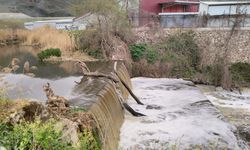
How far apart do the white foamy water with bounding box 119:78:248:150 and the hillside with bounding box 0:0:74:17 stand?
44.1 metres

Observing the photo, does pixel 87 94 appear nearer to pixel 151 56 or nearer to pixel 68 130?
pixel 68 130

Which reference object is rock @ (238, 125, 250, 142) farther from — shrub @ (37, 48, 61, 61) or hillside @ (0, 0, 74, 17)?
hillside @ (0, 0, 74, 17)

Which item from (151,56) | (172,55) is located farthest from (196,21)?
(151,56)

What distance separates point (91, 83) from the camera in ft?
39.4

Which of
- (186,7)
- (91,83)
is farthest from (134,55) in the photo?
(186,7)

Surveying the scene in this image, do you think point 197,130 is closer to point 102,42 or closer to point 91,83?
point 91,83

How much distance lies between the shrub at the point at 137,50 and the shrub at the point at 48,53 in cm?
428

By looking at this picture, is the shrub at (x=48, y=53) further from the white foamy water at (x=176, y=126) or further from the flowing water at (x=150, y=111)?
the white foamy water at (x=176, y=126)

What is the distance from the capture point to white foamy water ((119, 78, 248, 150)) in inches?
381

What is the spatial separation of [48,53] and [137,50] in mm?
5175

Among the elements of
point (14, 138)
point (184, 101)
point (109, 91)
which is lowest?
point (184, 101)

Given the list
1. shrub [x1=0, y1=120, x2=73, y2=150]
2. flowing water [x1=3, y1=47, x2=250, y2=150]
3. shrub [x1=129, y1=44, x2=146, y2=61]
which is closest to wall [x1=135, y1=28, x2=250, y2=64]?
shrub [x1=129, y1=44, x2=146, y2=61]

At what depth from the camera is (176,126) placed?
36.2 ft

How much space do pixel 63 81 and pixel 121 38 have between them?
29.5 ft
